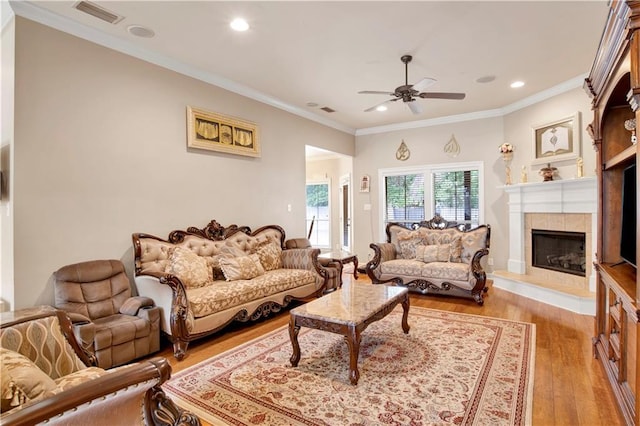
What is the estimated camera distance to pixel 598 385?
2.40 meters

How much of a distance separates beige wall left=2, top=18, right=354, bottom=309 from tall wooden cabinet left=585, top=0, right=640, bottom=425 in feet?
12.9

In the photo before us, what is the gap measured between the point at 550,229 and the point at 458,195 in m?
1.68

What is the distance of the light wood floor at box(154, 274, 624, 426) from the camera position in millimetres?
2105

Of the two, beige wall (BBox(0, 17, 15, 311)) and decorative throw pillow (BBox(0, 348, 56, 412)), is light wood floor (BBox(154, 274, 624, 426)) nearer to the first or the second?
beige wall (BBox(0, 17, 15, 311))

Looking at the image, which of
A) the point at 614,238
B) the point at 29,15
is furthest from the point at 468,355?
the point at 29,15

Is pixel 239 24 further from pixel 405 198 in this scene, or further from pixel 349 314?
pixel 405 198

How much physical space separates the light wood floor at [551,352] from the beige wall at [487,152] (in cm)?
180

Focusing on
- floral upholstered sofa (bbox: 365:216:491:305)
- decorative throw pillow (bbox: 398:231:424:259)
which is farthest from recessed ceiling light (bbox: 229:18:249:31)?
decorative throw pillow (bbox: 398:231:424:259)

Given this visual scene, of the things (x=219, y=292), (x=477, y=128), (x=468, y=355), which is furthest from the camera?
(x=477, y=128)

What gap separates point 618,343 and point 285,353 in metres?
2.47

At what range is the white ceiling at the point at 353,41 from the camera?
2863mm

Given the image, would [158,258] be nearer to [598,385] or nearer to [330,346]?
[330,346]

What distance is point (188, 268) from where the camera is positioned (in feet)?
11.5

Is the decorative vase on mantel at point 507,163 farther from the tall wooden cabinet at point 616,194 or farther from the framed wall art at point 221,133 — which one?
the framed wall art at point 221,133
